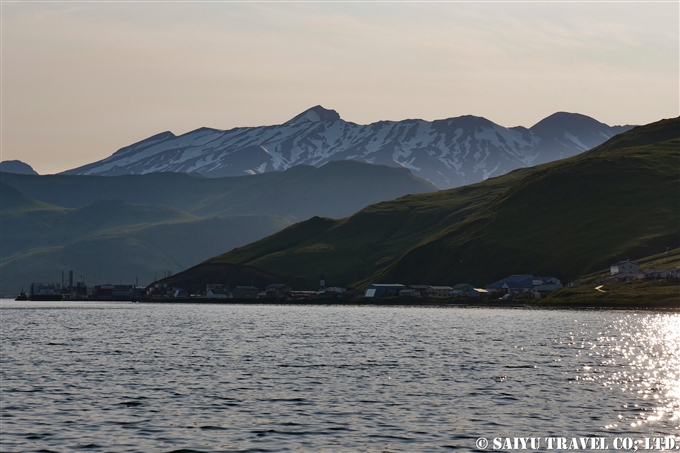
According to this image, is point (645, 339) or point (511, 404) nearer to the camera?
point (511, 404)

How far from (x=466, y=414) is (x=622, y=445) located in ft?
38.8

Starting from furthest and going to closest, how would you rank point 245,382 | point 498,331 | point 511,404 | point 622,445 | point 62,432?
point 498,331 → point 245,382 → point 511,404 → point 62,432 → point 622,445

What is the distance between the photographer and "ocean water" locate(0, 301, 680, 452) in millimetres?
48156

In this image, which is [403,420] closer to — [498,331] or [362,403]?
[362,403]

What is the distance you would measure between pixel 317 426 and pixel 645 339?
82.5 metres

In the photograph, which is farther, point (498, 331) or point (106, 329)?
point (106, 329)

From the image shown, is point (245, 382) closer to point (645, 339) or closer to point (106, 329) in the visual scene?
point (645, 339)

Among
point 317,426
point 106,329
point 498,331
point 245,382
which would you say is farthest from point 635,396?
point 106,329

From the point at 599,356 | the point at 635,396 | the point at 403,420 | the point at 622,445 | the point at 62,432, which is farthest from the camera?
the point at 599,356

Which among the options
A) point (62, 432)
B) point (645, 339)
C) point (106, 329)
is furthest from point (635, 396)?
point (106, 329)

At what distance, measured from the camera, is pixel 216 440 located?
46.9m

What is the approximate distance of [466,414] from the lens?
5519cm

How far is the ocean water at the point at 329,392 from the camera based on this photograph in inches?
1896

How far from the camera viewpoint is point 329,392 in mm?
65688
